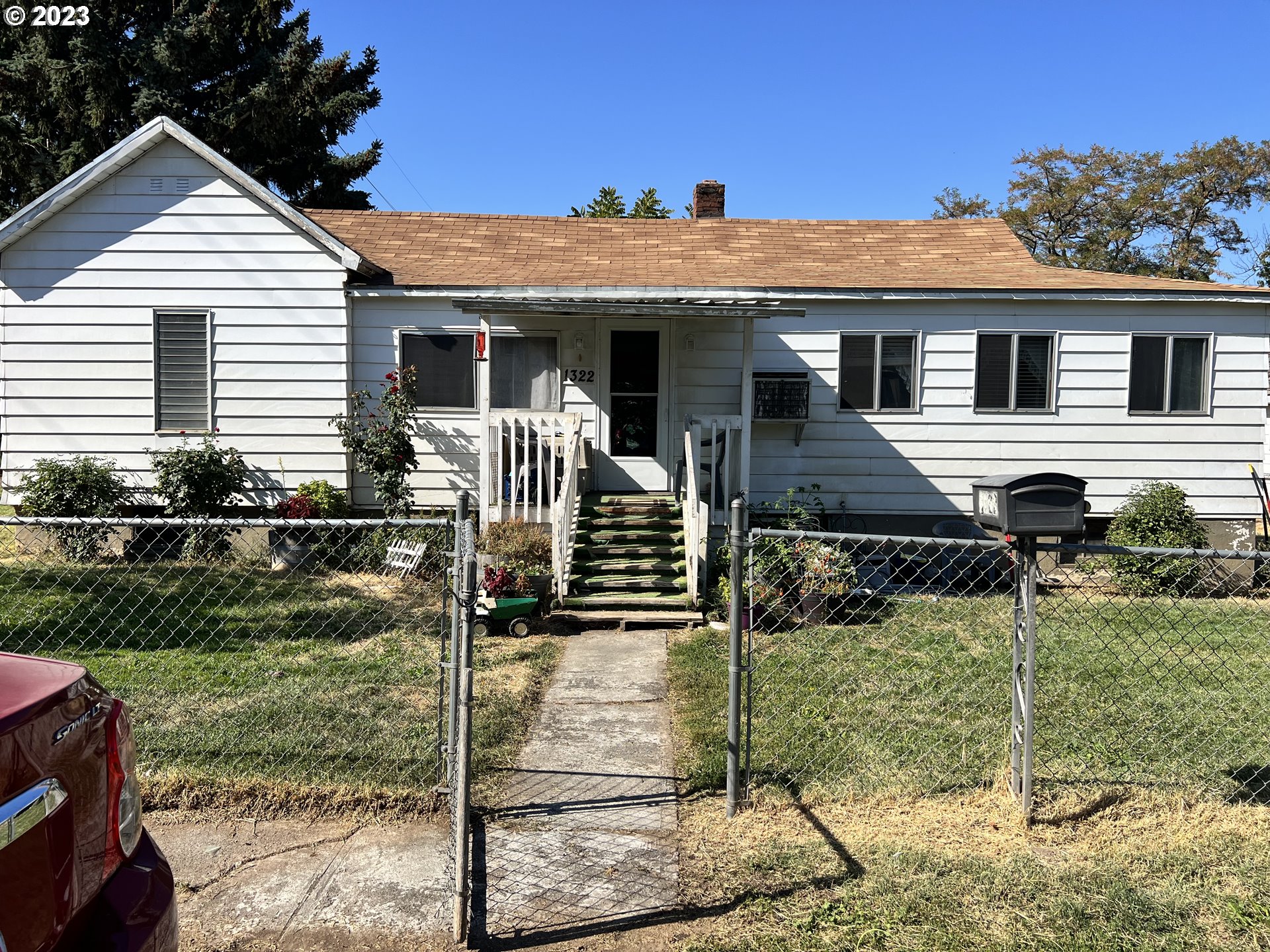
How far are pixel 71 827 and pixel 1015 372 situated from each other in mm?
11620

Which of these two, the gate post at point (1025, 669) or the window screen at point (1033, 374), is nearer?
the gate post at point (1025, 669)

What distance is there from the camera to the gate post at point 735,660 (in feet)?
13.9

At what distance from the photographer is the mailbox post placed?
392cm

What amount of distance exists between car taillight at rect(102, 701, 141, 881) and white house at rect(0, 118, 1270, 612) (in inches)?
327

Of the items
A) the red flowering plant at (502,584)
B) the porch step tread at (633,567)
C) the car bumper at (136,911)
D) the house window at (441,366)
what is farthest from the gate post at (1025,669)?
the house window at (441,366)

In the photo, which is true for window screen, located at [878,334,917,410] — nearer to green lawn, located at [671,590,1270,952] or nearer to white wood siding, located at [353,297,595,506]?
white wood siding, located at [353,297,595,506]

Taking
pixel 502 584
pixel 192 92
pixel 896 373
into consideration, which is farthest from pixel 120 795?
pixel 192 92

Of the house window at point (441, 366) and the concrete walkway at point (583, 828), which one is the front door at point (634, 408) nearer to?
the house window at point (441, 366)

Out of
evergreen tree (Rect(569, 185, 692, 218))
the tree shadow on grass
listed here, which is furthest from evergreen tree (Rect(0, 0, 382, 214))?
the tree shadow on grass

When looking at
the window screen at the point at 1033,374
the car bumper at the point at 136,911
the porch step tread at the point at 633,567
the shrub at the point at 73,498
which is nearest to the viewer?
the car bumper at the point at 136,911

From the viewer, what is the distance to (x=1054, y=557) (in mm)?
11422

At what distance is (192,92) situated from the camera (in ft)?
77.0

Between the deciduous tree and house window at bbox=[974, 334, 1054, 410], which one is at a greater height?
the deciduous tree

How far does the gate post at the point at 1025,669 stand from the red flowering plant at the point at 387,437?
7.88 metres
